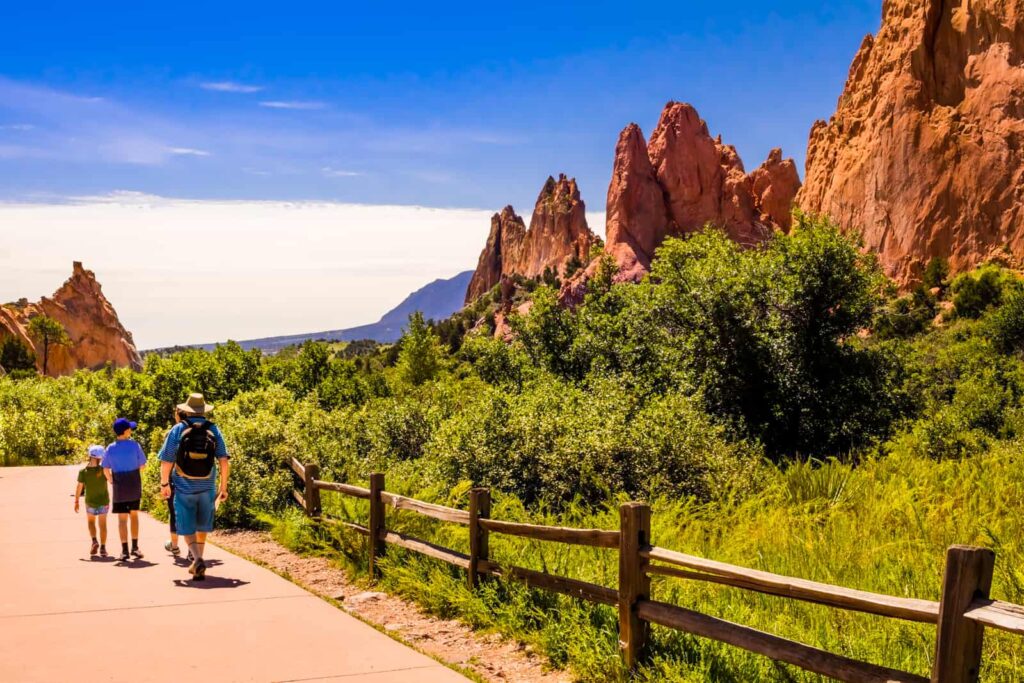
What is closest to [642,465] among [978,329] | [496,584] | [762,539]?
[762,539]

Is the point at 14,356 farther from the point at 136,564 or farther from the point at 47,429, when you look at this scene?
the point at 136,564

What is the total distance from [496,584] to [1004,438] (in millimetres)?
12362

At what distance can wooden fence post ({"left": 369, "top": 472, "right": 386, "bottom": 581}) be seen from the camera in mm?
9500

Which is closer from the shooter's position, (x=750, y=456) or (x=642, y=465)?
(x=642, y=465)

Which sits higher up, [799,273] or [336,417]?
[799,273]

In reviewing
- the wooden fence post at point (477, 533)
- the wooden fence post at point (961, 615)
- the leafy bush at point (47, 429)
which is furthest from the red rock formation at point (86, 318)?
the wooden fence post at point (961, 615)

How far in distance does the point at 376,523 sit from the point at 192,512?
2.04 metres

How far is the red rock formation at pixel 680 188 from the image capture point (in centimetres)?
11194

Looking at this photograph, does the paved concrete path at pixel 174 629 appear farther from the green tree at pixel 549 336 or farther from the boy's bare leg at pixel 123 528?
the green tree at pixel 549 336

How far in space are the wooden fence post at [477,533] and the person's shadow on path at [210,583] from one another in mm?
2785

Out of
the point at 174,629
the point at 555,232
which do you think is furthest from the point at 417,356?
the point at 555,232

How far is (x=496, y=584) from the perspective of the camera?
7730 mm

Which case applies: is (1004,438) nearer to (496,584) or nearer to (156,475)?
(496,584)

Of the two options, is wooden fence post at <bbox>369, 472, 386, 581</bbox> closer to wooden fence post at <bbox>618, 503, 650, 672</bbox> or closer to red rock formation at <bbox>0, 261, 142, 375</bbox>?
wooden fence post at <bbox>618, 503, 650, 672</bbox>
